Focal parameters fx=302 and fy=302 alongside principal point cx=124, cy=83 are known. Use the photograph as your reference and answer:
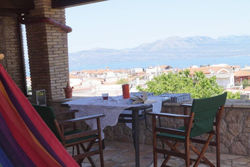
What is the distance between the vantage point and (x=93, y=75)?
93.2ft

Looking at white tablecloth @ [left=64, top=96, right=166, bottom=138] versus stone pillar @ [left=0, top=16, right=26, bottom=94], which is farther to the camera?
stone pillar @ [left=0, top=16, right=26, bottom=94]

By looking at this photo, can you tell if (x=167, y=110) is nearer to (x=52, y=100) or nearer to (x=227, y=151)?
(x=227, y=151)

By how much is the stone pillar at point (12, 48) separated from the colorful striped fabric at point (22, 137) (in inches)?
159

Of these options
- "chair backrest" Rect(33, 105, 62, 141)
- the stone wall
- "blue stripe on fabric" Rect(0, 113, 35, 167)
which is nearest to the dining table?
"chair backrest" Rect(33, 105, 62, 141)

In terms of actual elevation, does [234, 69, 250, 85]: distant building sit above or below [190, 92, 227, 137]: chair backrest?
below

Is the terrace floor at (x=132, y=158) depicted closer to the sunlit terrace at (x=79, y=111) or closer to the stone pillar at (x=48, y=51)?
the sunlit terrace at (x=79, y=111)

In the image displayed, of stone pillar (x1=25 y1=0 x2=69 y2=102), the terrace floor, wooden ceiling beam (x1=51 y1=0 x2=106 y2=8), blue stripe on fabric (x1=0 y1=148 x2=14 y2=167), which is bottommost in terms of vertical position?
the terrace floor

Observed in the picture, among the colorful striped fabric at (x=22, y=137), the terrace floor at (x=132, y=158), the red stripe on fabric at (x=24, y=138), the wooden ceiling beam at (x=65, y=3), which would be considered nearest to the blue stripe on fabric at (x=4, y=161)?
the colorful striped fabric at (x=22, y=137)

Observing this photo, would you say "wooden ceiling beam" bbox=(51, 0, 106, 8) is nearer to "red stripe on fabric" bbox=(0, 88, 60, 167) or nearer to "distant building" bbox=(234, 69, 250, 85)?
"red stripe on fabric" bbox=(0, 88, 60, 167)

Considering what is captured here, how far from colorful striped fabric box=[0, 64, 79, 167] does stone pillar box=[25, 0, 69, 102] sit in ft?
10.2

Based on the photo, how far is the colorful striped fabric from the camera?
1585 millimetres

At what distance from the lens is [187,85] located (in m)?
10.1

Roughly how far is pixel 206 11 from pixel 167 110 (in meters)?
53.8

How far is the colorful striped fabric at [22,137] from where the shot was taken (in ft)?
5.20
